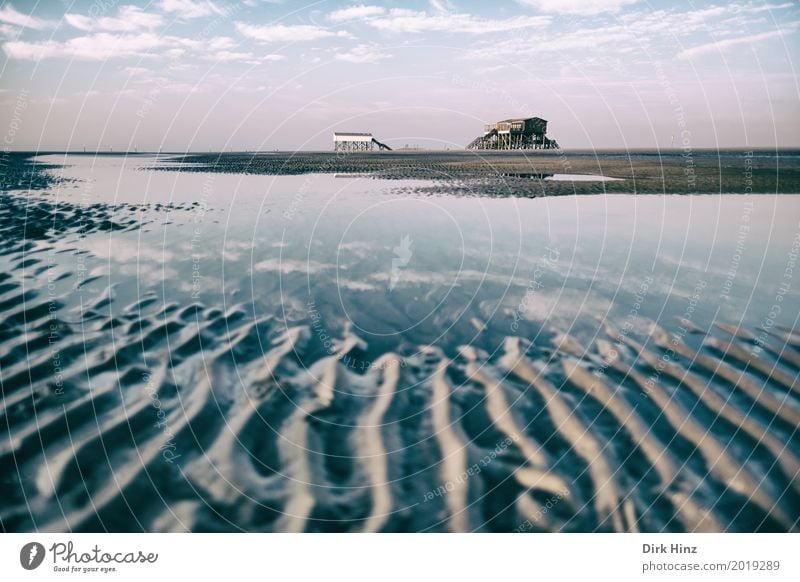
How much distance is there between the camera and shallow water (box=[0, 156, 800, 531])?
597 centimetres

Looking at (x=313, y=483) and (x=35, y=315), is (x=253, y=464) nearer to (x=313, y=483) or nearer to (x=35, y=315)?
(x=313, y=483)

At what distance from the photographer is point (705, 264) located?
1493 cm

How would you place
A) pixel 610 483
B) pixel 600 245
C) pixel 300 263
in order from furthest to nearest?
pixel 600 245, pixel 300 263, pixel 610 483

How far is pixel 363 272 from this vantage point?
14203 mm

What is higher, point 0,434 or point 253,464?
point 0,434

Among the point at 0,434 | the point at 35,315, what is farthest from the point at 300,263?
the point at 0,434

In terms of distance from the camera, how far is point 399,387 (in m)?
8.41

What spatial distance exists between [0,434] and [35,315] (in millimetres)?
4988

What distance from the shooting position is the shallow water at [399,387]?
5.97 meters

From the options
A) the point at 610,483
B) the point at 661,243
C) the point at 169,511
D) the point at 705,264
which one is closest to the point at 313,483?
the point at 169,511

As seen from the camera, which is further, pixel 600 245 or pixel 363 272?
pixel 600 245

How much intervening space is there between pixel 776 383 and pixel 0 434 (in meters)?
12.7
